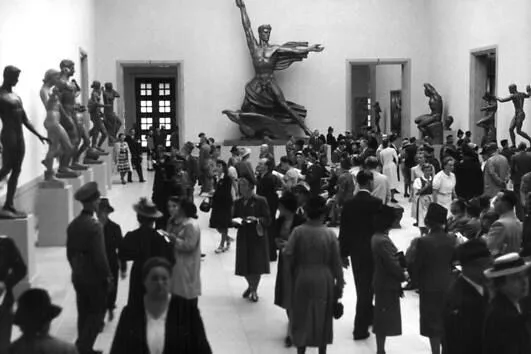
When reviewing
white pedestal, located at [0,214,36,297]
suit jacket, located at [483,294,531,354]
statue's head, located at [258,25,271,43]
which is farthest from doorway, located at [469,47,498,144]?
suit jacket, located at [483,294,531,354]

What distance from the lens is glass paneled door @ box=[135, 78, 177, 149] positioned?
124ft

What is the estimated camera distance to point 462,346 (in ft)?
18.5

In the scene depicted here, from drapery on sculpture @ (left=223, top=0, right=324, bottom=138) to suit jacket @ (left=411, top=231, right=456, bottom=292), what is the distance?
2076 centimetres

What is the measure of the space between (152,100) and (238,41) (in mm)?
9106

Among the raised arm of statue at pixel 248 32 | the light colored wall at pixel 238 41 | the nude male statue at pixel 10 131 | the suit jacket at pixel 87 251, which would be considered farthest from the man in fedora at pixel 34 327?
the light colored wall at pixel 238 41

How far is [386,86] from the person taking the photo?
39.3 m

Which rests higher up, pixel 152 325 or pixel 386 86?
pixel 386 86

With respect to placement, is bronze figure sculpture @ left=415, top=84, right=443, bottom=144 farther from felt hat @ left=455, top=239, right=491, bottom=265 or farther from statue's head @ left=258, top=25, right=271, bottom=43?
felt hat @ left=455, top=239, right=491, bottom=265

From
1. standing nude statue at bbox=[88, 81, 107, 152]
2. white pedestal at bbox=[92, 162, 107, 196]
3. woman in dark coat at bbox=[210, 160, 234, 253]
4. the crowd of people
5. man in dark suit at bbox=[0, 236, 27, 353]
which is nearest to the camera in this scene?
the crowd of people

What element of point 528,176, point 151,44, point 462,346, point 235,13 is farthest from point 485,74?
point 462,346

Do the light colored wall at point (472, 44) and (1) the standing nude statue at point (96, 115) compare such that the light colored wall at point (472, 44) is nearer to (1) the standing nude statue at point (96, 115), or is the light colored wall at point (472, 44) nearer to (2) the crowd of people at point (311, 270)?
(1) the standing nude statue at point (96, 115)

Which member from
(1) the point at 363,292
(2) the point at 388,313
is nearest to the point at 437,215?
(2) the point at 388,313

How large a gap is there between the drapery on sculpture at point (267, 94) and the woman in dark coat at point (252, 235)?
57.7 ft

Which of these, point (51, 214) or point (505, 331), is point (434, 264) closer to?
point (505, 331)
